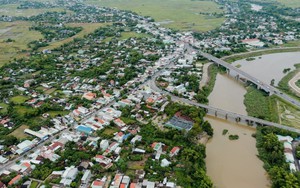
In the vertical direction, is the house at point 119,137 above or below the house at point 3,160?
above

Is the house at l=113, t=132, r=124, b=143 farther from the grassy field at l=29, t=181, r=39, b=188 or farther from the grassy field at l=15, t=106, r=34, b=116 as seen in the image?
the grassy field at l=15, t=106, r=34, b=116

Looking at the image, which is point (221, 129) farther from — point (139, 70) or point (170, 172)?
point (139, 70)

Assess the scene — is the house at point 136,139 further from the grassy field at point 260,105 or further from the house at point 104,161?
the grassy field at point 260,105

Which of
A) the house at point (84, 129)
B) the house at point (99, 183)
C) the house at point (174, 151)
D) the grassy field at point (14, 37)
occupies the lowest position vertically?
the grassy field at point (14, 37)

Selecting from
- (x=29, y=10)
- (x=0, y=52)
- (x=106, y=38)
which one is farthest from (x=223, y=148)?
(x=29, y=10)

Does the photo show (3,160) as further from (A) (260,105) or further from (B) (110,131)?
(A) (260,105)

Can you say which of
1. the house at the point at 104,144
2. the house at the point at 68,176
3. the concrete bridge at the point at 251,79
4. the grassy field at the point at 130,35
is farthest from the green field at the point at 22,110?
the grassy field at the point at 130,35

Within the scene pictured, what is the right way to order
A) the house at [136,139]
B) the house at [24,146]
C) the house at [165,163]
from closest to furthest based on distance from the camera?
1. the house at [165,163]
2. the house at [24,146]
3. the house at [136,139]
